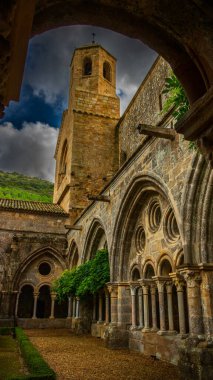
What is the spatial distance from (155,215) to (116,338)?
378 centimetres

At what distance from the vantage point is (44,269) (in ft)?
55.4

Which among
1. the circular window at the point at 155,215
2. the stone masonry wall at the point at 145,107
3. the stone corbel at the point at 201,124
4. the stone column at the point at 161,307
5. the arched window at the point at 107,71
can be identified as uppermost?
the arched window at the point at 107,71

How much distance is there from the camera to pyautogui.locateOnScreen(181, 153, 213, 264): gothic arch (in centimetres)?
574

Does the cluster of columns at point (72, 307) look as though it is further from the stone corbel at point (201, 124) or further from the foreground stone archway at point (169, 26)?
the foreground stone archway at point (169, 26)

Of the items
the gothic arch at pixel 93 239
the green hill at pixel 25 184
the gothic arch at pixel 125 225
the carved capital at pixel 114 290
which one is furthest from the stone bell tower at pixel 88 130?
the green hill at pixel 25 184

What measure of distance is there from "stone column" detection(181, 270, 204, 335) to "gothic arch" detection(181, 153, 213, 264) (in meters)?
0.25


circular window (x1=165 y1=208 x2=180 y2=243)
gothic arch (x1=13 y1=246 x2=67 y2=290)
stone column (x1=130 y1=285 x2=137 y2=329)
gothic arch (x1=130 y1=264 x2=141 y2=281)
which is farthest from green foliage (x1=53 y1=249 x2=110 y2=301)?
circular window (x1=165 y1=208 x2=180 y2=243)

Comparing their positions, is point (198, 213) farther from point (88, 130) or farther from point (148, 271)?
point (88, 130)

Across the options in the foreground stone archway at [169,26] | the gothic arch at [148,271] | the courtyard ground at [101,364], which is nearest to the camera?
the foreground stone archway at [169,26]

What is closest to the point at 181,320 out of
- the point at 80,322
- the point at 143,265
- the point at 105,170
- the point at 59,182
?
the point at 143,265

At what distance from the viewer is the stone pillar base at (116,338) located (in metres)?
9.22

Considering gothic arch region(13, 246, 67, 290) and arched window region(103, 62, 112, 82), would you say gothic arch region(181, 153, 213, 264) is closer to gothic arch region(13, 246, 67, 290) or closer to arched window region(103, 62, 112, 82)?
gothic arch region(13, 246, 67, 290)

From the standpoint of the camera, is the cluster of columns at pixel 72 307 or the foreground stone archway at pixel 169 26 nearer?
the foreground stone archway at pixel 169 26

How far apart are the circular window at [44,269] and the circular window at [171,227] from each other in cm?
1045
